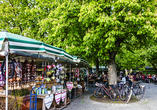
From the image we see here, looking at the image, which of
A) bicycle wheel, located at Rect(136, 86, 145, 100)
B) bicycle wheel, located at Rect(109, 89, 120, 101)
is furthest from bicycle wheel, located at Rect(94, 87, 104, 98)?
bicycle wheel, located at Rect(136, 86, 145, 100)

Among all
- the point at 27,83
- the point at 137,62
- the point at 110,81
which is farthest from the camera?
the point at 137,62

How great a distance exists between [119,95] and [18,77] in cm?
717

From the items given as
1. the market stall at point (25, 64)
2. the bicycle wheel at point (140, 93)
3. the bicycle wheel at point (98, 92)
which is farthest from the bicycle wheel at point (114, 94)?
the market stall at point (25, 64)

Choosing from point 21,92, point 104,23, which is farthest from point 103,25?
point 21,92

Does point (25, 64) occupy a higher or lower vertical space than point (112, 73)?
higher

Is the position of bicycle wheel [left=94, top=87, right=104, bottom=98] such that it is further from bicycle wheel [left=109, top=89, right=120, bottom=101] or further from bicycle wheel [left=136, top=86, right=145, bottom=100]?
bicycle wheel [left=136, top=86, right=145, bottom=100]

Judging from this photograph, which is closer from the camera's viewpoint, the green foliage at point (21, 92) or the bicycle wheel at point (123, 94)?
the green foliage at point (21, 92)

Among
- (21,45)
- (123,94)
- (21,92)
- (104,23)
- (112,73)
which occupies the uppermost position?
(104,23)

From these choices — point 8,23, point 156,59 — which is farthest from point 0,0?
point 156,59

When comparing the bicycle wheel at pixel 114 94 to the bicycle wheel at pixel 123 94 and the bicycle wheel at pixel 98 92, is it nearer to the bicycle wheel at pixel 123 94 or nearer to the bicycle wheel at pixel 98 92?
the bicycle wheel at pixel 123 94

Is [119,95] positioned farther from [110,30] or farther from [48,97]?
[48,97]

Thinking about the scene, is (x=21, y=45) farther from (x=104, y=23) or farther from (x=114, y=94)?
(x=114, y=94)

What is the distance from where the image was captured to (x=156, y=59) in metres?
28.0

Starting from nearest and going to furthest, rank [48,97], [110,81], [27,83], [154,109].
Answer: [27,83] → [48,97] → [154,109] → [110,81]
